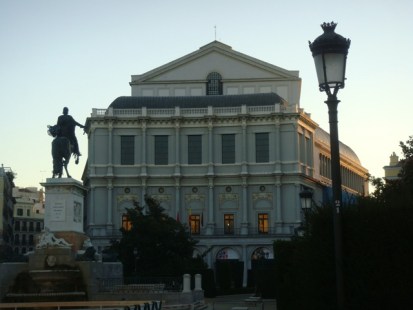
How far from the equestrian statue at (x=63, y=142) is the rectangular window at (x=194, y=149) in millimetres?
59539

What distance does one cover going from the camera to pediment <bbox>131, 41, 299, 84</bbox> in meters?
104

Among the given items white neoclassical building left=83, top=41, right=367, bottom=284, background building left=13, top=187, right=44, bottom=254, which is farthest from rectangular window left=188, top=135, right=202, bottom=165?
background building left=13, top=187, right=44, bottom=254

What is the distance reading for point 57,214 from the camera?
32281 millimetres

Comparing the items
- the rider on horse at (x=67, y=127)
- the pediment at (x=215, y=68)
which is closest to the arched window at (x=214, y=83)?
the pediment at (x=215, y=68)

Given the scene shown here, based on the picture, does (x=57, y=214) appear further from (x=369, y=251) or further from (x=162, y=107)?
(x=162, y=107)

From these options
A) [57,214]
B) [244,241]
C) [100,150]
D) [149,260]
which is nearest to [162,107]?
[100,150]

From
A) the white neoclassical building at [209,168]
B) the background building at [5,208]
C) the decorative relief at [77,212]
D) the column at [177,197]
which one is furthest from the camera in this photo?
the background building at [5,208]

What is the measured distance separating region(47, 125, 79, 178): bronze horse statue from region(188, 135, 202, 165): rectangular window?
6023 cm

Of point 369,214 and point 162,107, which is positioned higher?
point 162,107

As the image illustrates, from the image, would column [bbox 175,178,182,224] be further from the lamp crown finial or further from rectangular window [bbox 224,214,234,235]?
the lamp crown finial

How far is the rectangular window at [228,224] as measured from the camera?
91.9 meters

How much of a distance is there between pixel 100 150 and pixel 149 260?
34.5 metres

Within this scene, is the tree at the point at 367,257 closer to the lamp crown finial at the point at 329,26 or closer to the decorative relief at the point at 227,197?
the lamp crown finial at the point at 329,26

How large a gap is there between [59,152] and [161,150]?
6110 cm
